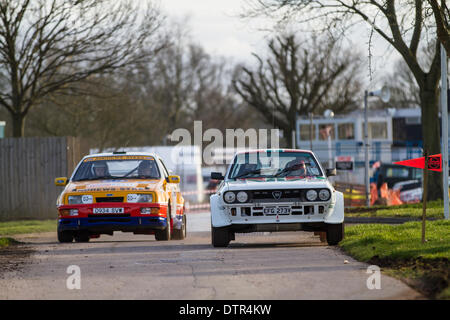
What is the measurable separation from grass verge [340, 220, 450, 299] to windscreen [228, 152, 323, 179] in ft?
4.38

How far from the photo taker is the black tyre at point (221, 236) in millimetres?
14130

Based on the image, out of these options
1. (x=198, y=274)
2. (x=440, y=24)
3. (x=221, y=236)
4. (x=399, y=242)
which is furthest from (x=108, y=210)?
(x=440, y=24)

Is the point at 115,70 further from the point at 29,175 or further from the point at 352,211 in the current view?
the point at 352,211

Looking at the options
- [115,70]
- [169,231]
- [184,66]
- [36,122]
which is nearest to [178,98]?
[184,66]

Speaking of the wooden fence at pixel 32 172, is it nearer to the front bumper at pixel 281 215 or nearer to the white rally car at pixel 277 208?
the white rally car at pixel 277 208

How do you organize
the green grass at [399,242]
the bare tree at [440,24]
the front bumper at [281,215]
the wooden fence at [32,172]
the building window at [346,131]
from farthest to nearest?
the building window at [346,131] < the wooden fence at [32,172] < the front bumper at [281,215] < the bare tree at [440,24] < the green grass at [399,242]

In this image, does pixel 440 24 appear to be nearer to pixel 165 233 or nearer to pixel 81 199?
pixel 165 233

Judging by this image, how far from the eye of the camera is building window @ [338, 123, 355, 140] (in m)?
53.1

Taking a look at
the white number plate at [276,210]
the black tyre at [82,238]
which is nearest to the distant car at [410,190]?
the black tyre at [82,238]

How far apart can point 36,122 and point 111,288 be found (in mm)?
32115

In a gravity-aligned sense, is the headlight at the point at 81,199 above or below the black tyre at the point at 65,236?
above

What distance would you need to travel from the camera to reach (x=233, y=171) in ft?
50.1

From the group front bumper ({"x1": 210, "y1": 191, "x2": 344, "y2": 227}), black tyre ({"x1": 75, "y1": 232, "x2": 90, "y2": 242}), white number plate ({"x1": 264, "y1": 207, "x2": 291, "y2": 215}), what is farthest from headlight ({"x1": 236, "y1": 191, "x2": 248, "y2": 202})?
black tyre ({"x1": 75, "y1": 232, "x2": 90, "y2": 242})

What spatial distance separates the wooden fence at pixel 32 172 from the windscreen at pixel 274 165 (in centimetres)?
1296
